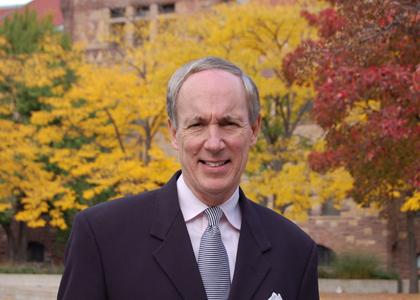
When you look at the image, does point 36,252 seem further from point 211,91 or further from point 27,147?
point 211,91

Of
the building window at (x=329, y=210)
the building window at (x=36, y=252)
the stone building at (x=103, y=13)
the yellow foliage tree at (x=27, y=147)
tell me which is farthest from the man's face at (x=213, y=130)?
the building window at (x=36, y=252)

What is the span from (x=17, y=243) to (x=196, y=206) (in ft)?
114

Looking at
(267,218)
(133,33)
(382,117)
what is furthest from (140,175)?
(267,218)

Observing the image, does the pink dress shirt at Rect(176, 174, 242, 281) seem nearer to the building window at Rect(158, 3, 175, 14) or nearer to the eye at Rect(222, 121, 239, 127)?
the eye at Rect(222, 121, 239, 127)

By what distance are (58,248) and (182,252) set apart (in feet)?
114

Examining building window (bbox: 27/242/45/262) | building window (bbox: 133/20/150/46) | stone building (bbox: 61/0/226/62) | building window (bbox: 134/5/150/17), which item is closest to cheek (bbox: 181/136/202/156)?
building window (bbox: 133/20/150/46)

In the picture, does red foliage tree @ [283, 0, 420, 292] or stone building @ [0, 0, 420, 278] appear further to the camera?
stone building @ [0, 0, 420, 278]

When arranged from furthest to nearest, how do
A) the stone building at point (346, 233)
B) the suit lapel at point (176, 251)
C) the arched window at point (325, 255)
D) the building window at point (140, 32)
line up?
the arched window at point (325, 255)
the stone building at point (346, 233)
the building window at point (140, 32)
the suit lapel at point (176, 251)

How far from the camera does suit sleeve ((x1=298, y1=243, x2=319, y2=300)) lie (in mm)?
3076

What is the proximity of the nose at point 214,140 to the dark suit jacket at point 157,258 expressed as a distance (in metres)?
0.27

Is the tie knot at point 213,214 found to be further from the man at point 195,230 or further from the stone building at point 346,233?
the stone building at point 346,233

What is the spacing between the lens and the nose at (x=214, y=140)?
2863 millimetres

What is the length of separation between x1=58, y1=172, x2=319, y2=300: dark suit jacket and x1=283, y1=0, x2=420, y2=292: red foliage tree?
9670mm

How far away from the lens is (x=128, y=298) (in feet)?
9.30
